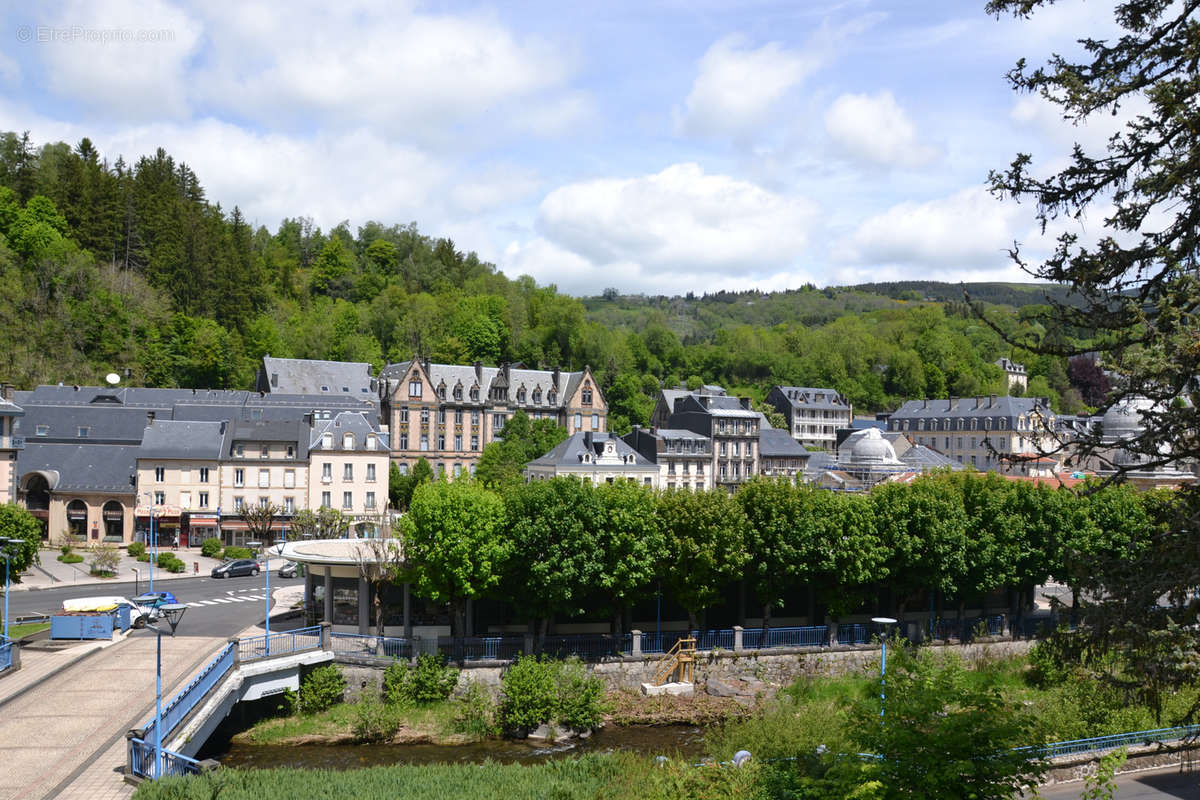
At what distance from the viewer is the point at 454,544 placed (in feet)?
106

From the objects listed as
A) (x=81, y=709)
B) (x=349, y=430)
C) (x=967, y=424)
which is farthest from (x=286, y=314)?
(x=81, y=709)

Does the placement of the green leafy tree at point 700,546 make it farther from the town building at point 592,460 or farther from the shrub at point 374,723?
the town building at point 592,460

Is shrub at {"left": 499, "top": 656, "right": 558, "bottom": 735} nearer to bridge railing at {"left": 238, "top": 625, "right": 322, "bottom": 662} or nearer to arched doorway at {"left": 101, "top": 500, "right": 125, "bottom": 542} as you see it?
bridge railing at {"left": 238, "top": 625, "right": 322, "bottom": 662}

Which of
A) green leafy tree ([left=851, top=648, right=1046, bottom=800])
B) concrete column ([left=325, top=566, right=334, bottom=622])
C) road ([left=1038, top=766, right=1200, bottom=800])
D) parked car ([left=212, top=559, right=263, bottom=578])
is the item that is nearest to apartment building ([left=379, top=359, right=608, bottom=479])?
parked car ([left=212, top=559, right=263, bottom=578])

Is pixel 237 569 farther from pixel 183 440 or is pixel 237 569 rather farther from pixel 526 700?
pixel 526 700

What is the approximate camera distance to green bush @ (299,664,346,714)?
3103 centimetres

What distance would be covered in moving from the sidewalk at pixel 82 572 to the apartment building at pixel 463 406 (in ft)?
84.1

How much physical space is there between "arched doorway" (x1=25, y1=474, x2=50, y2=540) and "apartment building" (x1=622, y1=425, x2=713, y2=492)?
140ft

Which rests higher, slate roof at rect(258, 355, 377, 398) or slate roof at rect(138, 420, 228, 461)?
slate roof at rect(258, 355, 377, 398)

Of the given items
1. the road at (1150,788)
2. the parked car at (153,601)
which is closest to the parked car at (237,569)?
the parked car at (153,601)

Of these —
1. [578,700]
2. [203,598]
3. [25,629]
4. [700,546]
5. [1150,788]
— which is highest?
[700,546]

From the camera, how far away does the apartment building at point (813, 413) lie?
399ft

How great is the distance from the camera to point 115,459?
6184 cm

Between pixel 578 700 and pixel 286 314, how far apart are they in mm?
95274
